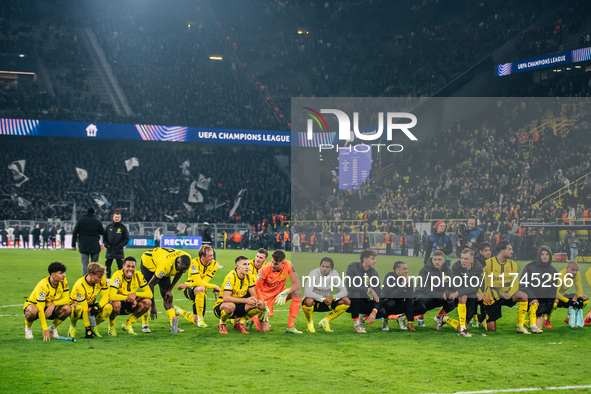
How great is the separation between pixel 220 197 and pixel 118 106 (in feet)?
36.3

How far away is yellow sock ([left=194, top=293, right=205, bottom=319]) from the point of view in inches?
464

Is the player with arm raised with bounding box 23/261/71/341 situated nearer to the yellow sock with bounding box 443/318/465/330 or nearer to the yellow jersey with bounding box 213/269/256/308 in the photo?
the yellow jersey with bounding box 213/269/256/308

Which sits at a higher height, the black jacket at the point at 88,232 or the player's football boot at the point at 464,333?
the black jacket at the point at 88,232

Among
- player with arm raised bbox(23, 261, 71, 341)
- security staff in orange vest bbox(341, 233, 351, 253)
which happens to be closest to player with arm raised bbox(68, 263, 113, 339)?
player with arm raised bbox(23, 261, 71, 341)

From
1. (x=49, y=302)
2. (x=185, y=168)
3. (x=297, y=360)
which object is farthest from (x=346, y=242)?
(x=297, y=360)

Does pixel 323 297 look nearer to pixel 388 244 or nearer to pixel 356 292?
pixel 356 292

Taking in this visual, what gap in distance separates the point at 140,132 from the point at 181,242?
1305 centimetres

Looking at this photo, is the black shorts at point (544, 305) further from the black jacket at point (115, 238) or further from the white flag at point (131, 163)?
the white flag at point (131, 163)

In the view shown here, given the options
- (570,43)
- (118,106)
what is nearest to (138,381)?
(570,43)

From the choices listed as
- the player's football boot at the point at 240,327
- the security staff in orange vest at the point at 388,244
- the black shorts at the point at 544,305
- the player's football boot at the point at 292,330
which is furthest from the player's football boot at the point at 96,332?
the security staff in orange vest at the point at 388,244

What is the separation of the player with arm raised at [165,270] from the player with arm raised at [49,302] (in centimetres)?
148

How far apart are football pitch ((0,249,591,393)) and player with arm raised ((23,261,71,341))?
0.98ft

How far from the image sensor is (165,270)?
1140cm

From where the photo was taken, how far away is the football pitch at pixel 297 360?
7.27 metres
